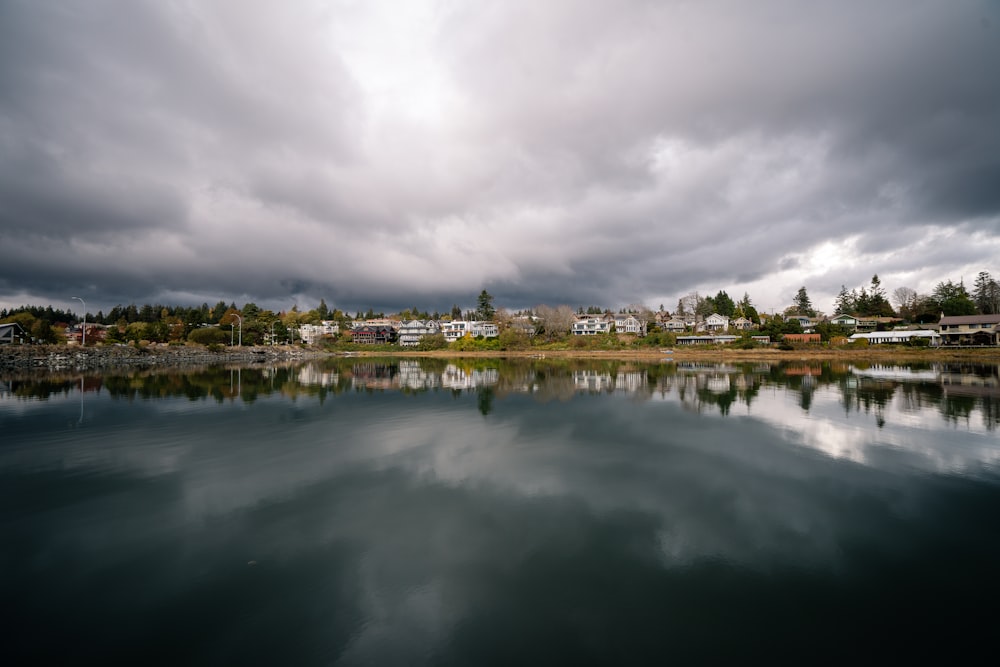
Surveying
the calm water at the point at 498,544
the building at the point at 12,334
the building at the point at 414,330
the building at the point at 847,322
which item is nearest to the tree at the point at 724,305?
the building at the point at 847,322

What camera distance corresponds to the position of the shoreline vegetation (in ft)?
170

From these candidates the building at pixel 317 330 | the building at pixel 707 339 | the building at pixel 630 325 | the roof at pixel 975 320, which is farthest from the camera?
the building at pixel 317 330

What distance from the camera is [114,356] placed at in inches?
2493

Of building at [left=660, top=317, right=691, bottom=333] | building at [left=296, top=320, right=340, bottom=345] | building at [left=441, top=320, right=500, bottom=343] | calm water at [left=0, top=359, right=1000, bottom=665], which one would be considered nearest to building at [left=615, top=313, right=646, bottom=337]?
building at [left=660, top=317, right=691, bottom=333]

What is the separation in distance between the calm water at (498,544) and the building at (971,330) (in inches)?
2703

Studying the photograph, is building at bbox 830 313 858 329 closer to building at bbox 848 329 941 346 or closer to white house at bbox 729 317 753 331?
building at bbox 848 329 941 346

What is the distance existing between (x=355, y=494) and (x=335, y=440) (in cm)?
575

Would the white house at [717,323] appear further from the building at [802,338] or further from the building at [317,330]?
the building at [317,330]

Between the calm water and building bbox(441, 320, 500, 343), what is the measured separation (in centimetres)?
9295

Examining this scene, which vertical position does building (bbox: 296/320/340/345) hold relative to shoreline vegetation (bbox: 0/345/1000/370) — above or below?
above

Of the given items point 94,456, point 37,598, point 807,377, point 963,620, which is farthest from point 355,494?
point 807,377

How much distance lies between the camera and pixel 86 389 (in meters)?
27.9

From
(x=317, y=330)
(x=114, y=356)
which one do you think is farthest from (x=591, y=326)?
(x=114, y=356)

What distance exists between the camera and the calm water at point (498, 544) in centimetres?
521
